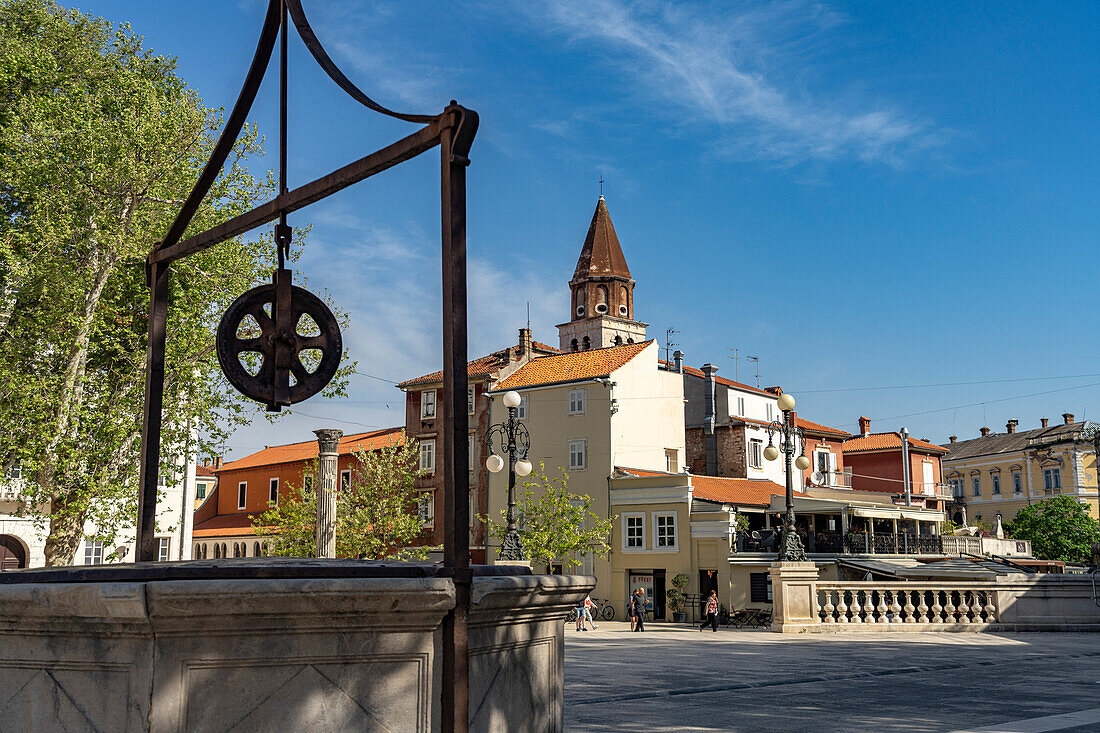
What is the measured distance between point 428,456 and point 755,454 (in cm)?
1858

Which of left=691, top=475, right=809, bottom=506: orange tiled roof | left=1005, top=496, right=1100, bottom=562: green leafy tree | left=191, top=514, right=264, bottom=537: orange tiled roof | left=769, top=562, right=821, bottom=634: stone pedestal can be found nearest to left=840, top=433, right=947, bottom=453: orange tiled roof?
left=1005, top=496, right=1100, bottom=562: green leafy tree

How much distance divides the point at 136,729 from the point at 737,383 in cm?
5345

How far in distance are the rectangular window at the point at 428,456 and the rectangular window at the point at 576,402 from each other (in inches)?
366

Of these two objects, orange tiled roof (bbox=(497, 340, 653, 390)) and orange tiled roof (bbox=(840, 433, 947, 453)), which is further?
orange tiled roof (bbox=(840, 433, 947, 453))

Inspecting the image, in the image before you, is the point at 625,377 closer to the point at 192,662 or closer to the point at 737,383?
the point at 737,383

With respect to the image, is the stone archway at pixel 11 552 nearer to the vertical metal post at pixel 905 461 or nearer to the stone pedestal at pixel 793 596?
the stone pedestal at pixel 793 596

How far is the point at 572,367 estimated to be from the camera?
162ft

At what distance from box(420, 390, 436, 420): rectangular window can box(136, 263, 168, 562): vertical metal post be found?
1835 inches

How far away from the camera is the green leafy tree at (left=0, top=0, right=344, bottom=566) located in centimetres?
2038

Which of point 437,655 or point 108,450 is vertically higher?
point 108,450

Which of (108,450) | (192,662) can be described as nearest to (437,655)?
(192,662)

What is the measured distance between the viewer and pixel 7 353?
20.7 metres

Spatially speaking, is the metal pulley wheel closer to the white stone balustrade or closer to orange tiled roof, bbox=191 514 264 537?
the white stone balustrade

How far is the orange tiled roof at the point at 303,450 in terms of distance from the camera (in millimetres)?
58069
